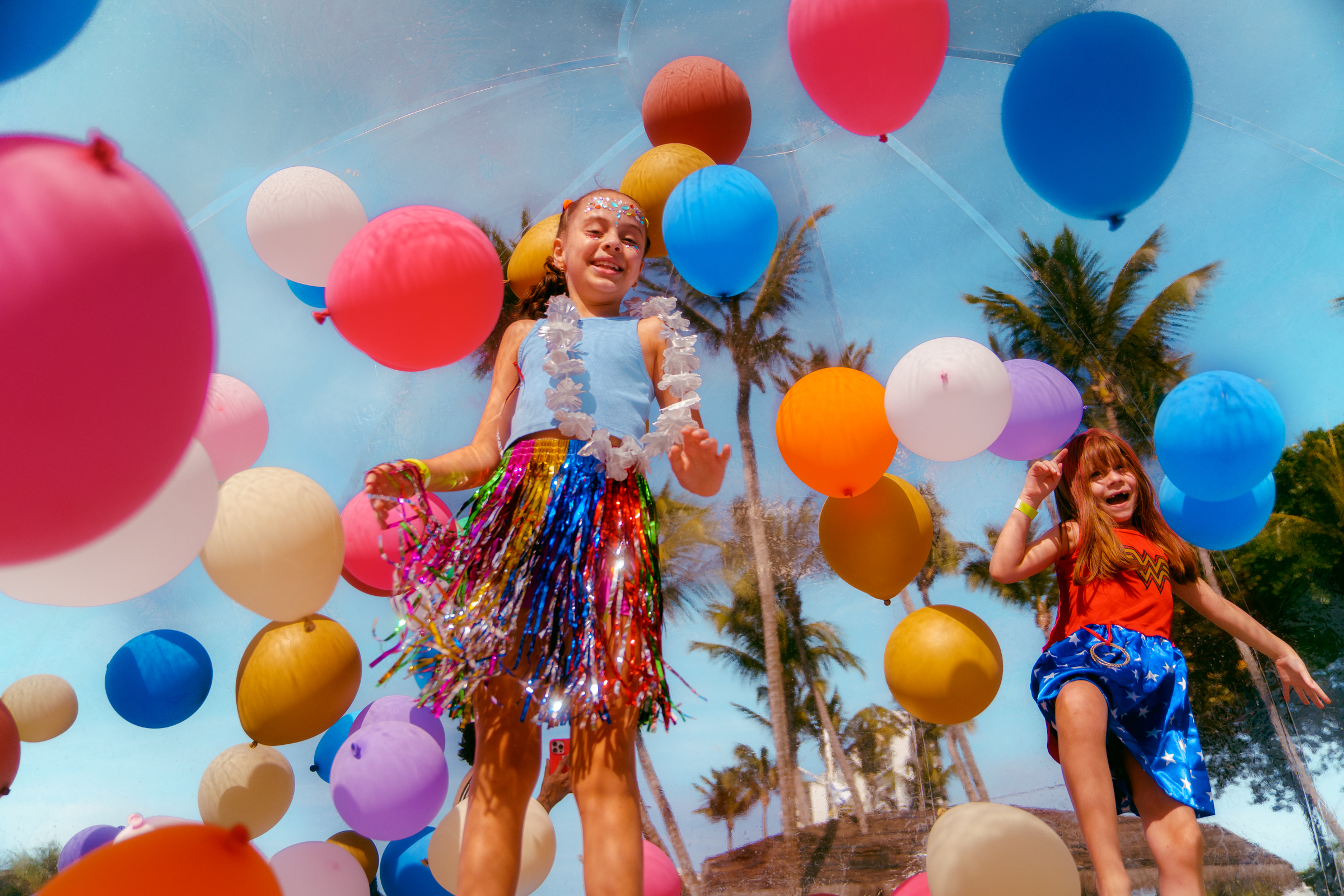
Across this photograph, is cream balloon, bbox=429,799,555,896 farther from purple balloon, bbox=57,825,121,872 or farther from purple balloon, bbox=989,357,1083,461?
purple balloon, bbox=989,357,1083,461

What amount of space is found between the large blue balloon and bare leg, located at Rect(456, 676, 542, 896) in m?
2.39

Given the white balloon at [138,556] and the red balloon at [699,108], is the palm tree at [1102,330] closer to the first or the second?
the red balloon at [699,108]

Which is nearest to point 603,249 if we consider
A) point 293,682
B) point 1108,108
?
point 1108,108

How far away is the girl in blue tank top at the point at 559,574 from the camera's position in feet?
5.21

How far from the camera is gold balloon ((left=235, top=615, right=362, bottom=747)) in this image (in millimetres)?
2672

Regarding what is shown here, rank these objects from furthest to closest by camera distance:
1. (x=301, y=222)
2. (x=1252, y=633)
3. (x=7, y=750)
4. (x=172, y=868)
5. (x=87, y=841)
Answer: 1. (x=87, y=841)
2. (x=301, y=222)
3. (x=7, y=750)
4. (x=1252, y=633)
5. (x=172, y=868)

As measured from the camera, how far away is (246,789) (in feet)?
10.4

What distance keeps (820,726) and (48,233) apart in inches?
405

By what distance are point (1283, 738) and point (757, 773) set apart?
5570 millimetres

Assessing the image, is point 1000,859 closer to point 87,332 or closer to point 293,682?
point 293,682

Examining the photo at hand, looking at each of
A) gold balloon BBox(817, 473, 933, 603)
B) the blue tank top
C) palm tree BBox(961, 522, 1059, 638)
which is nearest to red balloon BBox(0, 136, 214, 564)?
the blue tank top

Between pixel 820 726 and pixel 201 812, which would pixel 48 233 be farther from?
pixel 820 726

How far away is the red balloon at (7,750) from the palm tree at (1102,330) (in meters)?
7.18

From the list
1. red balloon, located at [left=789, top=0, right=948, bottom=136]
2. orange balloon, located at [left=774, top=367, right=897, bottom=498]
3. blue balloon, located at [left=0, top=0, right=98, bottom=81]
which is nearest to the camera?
blue balloon, located at [left=0, top=0, right=98, bottom=81]
